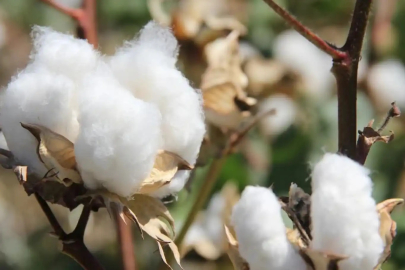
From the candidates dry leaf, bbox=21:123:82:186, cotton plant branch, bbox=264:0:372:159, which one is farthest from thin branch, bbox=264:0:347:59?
dry leaf, bbox=21:123:82:186

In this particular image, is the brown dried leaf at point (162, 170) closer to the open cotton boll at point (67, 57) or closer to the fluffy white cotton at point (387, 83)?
the open cotton boll at point (67, 57)

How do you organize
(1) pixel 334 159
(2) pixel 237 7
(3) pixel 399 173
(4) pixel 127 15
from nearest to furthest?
(1) pixel 334 159, (3) pixel 399 173, (4) pixel 127 15, (2) pixel 237 7

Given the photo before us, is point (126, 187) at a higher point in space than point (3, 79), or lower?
higher

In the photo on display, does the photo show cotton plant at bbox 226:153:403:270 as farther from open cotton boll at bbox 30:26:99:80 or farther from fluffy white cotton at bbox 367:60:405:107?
fluffy white cotton at bbox 367:60:405:107

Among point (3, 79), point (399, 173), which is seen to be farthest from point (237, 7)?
point (399, 173)

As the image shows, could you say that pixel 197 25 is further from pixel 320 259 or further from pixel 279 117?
pixel 279 117

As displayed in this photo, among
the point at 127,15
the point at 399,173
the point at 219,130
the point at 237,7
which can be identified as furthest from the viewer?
the point at 237,7

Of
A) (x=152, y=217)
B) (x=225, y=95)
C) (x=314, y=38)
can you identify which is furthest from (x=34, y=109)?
(x=225, y=95)

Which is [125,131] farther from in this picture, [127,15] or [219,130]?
[127,15]
